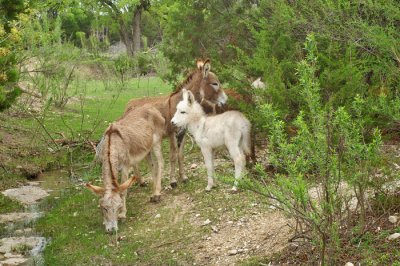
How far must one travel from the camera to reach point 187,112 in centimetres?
914

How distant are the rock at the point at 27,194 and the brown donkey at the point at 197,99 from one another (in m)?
1.89

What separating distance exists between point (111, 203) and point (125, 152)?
1.04 m

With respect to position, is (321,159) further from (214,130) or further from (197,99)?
(197,99)

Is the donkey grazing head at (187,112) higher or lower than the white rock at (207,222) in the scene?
higher

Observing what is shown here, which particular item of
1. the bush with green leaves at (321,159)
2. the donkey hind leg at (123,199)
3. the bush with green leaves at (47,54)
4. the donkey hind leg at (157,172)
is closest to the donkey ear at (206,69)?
the donkey hind leg at (157,172)

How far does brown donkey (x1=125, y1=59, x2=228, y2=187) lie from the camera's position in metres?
9.96

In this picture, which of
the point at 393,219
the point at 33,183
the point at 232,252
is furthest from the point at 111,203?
the point at 33,183

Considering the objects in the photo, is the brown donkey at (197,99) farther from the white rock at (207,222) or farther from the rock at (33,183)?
the rock at (33,183)

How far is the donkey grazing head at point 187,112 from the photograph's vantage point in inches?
360

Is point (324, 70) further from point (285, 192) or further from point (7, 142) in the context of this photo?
point (7, 142)

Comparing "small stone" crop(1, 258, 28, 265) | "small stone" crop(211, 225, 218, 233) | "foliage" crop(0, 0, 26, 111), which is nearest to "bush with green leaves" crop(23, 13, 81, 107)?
"foliage" crop(0, 0, 26, 111)

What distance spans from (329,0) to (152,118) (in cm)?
349

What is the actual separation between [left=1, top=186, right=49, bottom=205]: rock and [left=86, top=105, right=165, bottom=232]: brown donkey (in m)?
2.14

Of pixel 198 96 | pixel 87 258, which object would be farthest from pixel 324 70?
pixel 87 258
